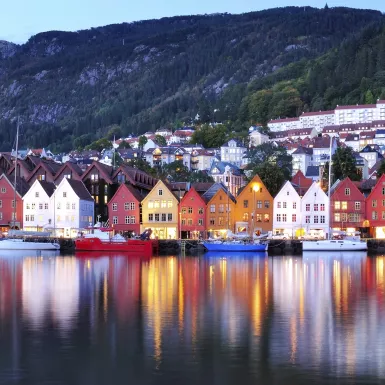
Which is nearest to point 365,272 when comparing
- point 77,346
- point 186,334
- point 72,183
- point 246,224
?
point 186,334

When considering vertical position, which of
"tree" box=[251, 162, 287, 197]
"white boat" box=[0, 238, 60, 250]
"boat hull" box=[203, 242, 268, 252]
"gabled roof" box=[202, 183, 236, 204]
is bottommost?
"boat hull" box=[203, 242, 268, 252]

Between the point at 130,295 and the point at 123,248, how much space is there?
45.0m

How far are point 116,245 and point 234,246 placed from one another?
1303cm

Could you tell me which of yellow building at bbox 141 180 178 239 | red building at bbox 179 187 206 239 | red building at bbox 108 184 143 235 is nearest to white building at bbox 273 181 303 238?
red building at bbox 179 187 206 239

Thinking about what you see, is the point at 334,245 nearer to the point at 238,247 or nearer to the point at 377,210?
the point at 238,247

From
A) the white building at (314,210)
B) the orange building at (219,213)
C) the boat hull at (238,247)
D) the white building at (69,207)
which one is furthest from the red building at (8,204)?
the white building at (314,210)

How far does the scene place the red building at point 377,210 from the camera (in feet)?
342

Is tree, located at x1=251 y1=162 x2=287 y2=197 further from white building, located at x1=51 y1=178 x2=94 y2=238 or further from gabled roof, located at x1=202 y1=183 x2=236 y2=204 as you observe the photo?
white building, located at x1=51 y1=178 x2=94 y2=238

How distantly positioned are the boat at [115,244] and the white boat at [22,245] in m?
3.17

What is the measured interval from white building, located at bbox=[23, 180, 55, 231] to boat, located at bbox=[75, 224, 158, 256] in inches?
637

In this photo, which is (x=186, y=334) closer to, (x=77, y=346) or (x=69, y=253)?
(x=77, y=346)

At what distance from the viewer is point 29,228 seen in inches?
4274

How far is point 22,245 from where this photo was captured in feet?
291

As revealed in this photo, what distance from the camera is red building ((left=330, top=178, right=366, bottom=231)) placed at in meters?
105
